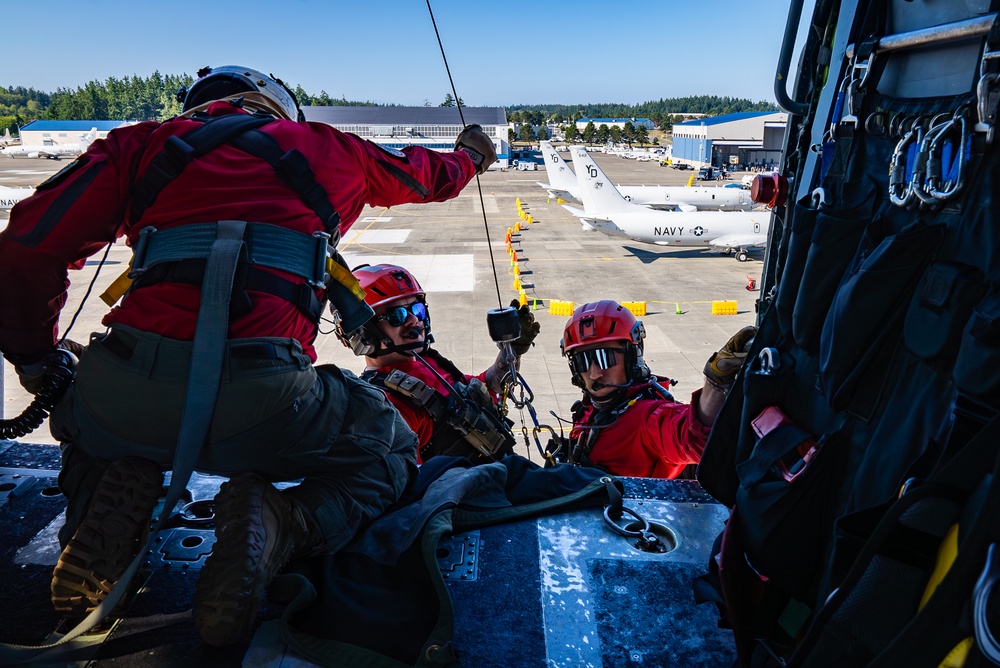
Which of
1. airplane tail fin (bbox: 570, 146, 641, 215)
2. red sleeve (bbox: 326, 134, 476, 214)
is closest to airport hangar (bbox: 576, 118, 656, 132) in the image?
airplane tail fin (bbox: 570, 146, 641, 215)

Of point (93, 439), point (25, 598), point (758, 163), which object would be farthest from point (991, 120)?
point (758, 163)

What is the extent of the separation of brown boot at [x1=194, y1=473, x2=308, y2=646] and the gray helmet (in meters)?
1.59

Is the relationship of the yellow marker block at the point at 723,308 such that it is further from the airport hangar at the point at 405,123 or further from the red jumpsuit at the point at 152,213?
the airport hangar at the point at 405,123

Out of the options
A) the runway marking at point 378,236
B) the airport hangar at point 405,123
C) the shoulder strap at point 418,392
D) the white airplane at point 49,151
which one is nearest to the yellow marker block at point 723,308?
the runway marking at point 378,236

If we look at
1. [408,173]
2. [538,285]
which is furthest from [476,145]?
[538,285]

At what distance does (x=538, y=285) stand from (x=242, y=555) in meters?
22.1

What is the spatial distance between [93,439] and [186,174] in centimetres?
97

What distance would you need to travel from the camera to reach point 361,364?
1591 cm

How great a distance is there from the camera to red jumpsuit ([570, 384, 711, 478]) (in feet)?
11.7

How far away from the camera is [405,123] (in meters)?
81.1

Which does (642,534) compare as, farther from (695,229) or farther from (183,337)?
(695,229)

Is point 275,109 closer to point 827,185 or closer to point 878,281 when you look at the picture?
point 827,185

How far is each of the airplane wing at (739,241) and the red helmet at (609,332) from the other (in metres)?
26.2

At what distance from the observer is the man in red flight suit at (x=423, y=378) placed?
4.23m
